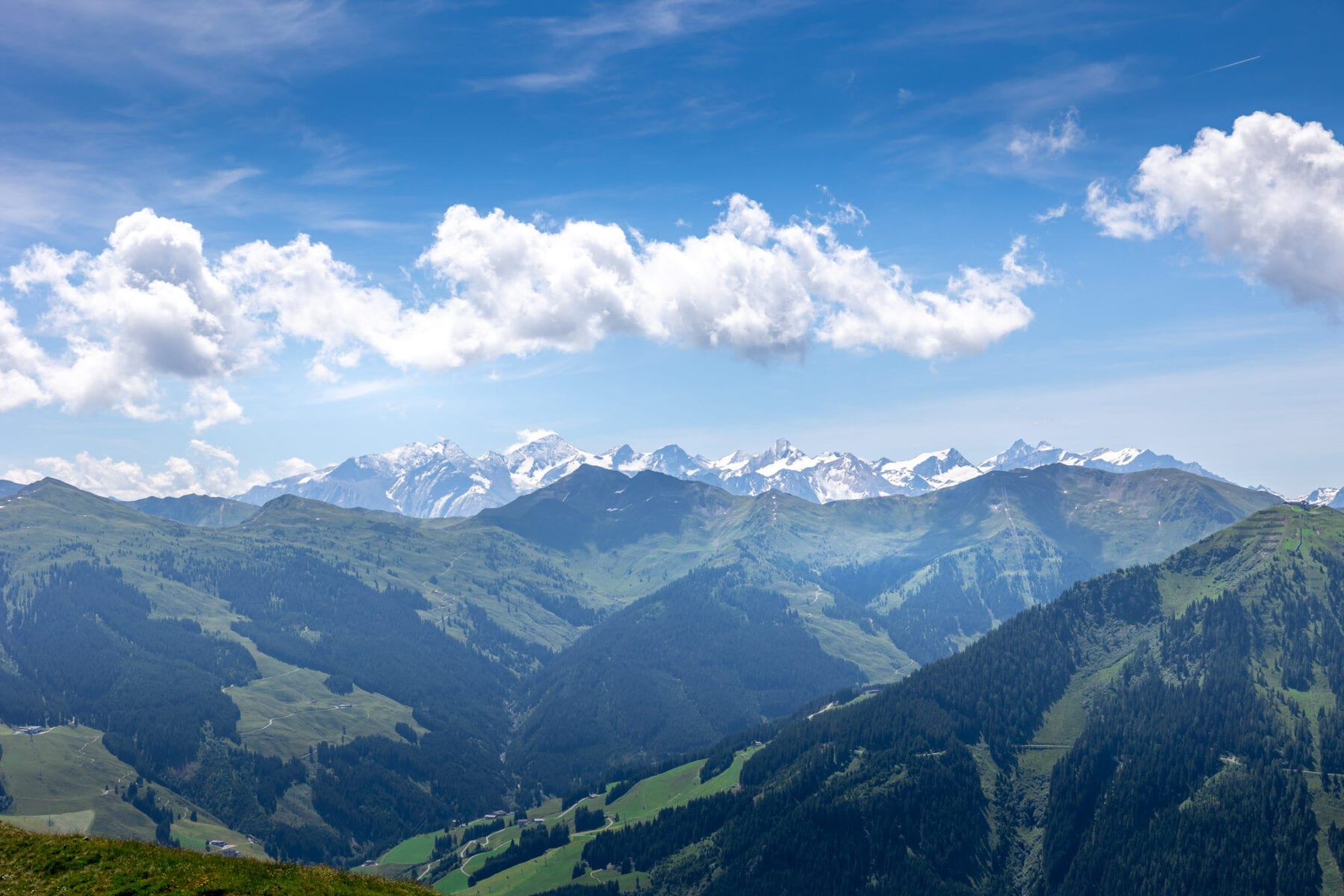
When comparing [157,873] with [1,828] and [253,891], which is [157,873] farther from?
[1,828]

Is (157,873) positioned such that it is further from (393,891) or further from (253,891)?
(393,891)

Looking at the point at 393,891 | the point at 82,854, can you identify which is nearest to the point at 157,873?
the point at 82,854

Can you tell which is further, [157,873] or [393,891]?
[393,891]

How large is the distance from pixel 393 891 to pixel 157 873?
17.2m

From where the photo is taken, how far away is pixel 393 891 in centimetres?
7250

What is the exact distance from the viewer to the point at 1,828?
240 ft

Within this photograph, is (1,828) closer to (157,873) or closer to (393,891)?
(157,873)

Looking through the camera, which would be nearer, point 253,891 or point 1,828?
point 253,891

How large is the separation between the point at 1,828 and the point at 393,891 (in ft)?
107

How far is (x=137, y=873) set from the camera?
65.8m

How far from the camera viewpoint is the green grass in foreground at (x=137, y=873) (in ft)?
210

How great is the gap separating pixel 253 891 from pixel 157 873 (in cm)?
755

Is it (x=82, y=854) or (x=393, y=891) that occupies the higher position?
(x=82, y=854)

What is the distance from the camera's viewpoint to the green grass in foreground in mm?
63969
